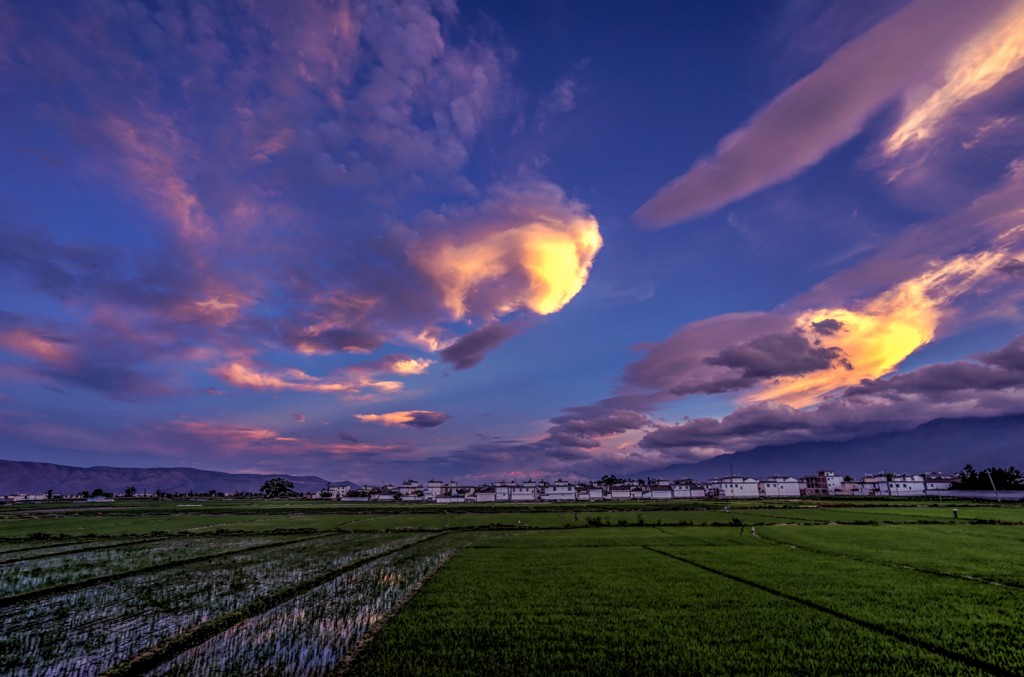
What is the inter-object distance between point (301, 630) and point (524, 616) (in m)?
6.86

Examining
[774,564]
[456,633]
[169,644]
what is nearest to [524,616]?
[456,633]

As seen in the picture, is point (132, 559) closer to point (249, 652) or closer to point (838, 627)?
point (249, 652)

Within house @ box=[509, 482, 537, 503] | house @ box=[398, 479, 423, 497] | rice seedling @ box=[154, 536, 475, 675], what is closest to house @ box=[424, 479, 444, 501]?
house @ box=[398, 479, 423, 497]

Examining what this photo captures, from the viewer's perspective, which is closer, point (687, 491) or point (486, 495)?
point (687, 491)

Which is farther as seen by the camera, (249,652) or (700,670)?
(249,652)

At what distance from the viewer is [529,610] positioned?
1502 centimetres

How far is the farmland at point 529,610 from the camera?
1105cm

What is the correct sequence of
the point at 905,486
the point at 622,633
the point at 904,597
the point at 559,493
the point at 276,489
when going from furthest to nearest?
the point at 276,489 → the point at 559,493 → the point at 905,486 → the point at 904,597 → the point at 622,633

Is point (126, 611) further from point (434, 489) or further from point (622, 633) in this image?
point (434, 489)

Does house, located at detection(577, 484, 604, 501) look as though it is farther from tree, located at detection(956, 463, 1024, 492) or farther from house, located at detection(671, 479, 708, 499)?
tree, located at detection(956, 463, 1024, 492)

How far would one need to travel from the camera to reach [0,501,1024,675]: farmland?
1105cm

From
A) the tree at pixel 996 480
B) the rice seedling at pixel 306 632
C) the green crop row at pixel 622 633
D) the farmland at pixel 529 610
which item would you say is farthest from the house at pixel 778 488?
the rice seedling at pixel 306 632

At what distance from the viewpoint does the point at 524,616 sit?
14.4 m

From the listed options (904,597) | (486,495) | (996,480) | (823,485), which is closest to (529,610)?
(904,597)
